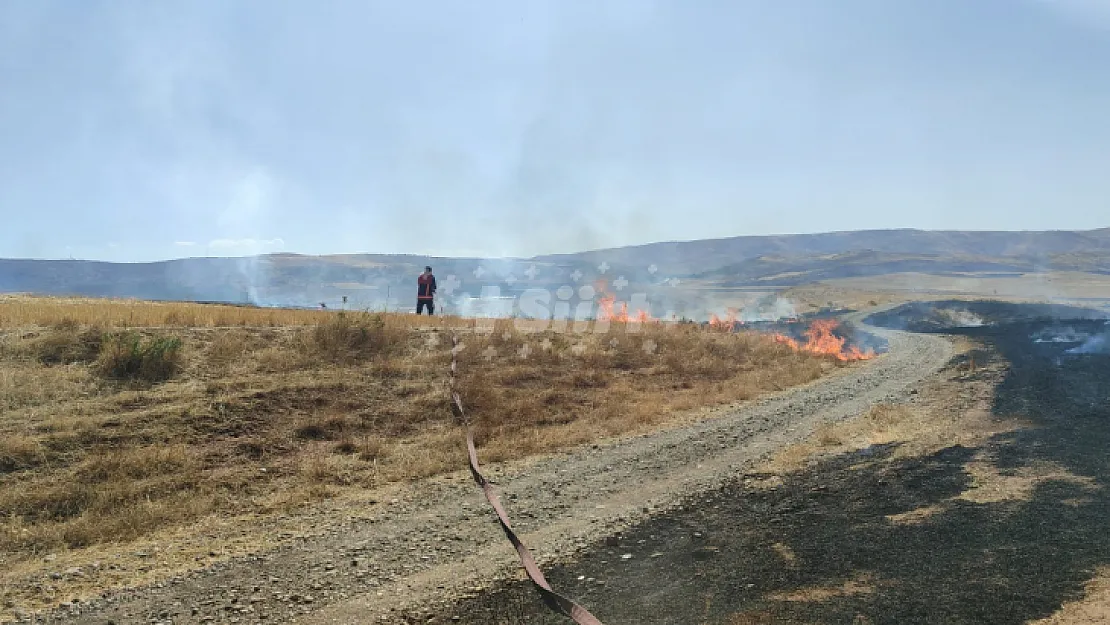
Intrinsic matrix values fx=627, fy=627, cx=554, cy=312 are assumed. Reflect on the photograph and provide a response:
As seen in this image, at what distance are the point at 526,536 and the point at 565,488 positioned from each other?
1.81m

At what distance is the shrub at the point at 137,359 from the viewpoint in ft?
39.0

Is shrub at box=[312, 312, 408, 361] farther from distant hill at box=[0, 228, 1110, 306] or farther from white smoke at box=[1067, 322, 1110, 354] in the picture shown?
distant hill at box=[0, 228, 1110, 306]

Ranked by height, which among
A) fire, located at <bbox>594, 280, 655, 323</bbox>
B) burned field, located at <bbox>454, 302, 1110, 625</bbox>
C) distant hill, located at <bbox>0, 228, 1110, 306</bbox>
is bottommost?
burned field, located at <bbox>454, 302, 1110, 625</bbox>

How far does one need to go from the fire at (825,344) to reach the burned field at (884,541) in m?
15.9

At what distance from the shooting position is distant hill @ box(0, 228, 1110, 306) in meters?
96.4

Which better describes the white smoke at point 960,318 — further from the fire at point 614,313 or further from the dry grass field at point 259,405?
the dry grass field at point 259,405

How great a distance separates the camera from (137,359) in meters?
12.2

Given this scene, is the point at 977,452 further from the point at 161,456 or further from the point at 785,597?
the point at 161,456

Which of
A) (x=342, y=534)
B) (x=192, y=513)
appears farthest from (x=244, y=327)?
(x=342, y=534)

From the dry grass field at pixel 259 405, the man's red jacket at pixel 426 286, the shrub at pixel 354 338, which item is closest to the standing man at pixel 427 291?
the man's red jacket at pixel 426 286

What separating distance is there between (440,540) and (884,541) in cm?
445

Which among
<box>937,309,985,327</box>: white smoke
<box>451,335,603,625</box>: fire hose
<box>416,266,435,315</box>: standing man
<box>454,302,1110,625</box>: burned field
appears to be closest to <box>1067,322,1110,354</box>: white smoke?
<box>454,302,1110,625</box>: burned field

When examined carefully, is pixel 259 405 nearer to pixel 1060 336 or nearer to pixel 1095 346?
pixel 1095 346

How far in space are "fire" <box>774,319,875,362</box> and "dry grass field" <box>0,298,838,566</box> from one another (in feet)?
24.1
